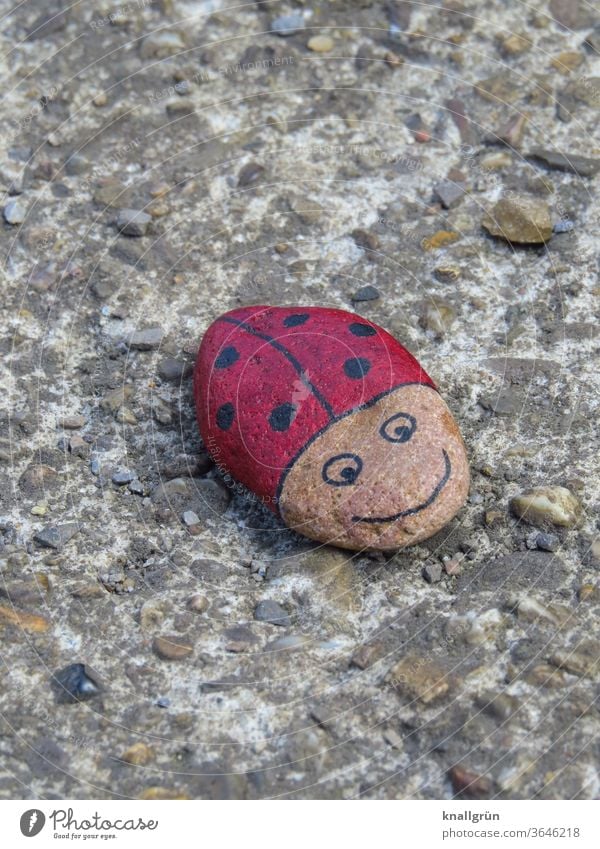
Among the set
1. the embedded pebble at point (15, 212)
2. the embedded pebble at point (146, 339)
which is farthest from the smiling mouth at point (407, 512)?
the embedded pebble at point (15, 212)

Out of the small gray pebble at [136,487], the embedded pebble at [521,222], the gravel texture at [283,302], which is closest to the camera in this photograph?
the gravel texture at [283,302]

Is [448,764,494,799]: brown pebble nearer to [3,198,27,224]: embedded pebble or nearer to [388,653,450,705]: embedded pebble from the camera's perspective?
[388,653,450,705]: embedded pebble

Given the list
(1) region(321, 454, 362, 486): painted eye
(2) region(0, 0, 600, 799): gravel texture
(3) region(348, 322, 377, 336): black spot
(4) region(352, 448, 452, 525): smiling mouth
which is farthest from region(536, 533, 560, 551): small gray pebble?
(3) region(348, 322, 377, 336): black spot

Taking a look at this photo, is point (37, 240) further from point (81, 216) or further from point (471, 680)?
point (471, 680)

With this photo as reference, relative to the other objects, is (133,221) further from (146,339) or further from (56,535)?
(56,535)

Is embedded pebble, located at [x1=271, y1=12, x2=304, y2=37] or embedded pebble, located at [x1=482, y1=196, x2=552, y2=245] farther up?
embedded pebble, located at [x1=271, y1=12, x2=304, y2=37]

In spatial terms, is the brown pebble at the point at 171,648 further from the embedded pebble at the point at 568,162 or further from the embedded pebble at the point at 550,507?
the embedded pebble at the point at 568,162
